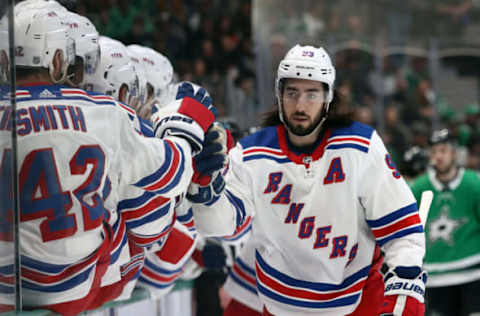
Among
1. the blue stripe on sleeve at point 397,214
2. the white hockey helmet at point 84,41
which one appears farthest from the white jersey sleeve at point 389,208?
the white hockey helmet at point 84,41

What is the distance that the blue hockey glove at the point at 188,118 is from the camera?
1740 mm

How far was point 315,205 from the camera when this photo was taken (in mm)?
2068

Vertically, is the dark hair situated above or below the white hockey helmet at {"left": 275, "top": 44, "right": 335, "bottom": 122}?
below

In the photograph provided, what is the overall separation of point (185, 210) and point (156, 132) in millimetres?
585

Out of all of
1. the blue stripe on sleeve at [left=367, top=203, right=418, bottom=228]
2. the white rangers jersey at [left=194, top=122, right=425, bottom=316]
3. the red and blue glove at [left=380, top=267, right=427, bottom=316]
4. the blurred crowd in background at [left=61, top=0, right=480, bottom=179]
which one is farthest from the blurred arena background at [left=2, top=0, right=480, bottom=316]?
the red and blue glove at [left=380, top=267, right=427, bottom=316]

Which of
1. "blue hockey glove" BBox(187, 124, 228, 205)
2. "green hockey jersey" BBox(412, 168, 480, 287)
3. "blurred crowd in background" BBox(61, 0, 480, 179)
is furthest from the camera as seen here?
"green hockey jersey" BBox(412, 168, 480, 287)

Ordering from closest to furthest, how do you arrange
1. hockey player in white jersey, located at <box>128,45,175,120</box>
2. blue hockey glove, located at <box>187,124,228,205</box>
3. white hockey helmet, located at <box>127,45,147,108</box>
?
blue hockey glove, located at <box>187,124,228,205</box> → white hockey helmet, located at <box>127,45,147,108</box> → hockey player in white jersey, located at <box>128,45,175,120</box>

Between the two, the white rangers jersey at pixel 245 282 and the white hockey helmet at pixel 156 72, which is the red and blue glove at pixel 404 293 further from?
the white hockey helmet at pixel 156 72

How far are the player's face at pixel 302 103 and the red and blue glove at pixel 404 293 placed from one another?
44 centimetres

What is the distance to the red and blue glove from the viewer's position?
1839 mm

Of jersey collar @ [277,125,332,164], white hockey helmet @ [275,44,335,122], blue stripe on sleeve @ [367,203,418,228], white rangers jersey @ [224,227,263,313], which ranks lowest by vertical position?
white rangers jersey @ [224,227,263,313]

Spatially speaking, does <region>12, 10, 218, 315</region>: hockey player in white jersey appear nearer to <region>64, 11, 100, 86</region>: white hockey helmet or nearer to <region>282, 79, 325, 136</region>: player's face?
<region>64, 11, 100, 86</region>: white hockey helmet

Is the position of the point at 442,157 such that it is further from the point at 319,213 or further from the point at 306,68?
the point at 306,68

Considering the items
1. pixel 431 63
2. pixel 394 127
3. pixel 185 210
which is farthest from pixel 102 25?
pixel 431 63
